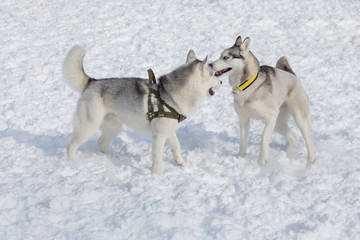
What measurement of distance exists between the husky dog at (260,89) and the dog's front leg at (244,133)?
0.03 m

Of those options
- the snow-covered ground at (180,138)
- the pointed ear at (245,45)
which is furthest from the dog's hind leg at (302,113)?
the pointed ear at (245,45)

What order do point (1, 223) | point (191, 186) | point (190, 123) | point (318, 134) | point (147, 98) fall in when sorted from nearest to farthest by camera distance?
point (1, 223) < point (191, 186) < point (147, 98) < point (318, 134) < point (190, 123)

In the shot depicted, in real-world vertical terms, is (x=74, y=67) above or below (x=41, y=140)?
above

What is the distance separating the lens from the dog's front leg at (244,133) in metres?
5.81

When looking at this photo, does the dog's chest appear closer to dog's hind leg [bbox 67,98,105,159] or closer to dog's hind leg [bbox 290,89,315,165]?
dog's hind leg [bbox 290,89,315,165]

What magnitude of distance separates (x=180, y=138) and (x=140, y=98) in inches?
58.9

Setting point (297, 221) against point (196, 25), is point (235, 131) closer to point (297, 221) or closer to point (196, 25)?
point (297, 221)

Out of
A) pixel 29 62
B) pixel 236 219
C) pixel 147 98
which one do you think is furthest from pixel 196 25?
pixel 236 219

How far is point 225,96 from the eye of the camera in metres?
8.29

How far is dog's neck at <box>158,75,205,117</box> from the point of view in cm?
529

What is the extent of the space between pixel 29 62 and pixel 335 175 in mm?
7092

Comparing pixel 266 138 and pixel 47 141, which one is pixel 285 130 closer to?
pixel 266 138

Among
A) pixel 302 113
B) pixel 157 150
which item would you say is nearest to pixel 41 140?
pixel 157 150

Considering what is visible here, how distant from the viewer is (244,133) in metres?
5.91
